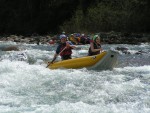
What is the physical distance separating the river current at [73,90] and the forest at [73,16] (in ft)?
76.8

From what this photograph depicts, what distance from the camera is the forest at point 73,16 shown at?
1395 inches

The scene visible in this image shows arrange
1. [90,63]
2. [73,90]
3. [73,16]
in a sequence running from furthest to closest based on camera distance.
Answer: [73,16]
[90,63]
[73,90]

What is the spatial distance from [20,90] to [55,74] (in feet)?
8.18

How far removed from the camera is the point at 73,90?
8898 millimetres

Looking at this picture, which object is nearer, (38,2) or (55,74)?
(55,74)

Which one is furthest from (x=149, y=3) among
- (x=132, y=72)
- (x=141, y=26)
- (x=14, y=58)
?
(x=132, y=72)

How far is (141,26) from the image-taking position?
35.0 m

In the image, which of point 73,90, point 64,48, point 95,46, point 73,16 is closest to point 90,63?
point 95,46

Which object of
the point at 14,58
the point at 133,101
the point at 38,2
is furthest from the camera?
the point at 38,2

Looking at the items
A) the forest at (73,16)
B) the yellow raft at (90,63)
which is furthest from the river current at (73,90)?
the forest at (73,16)

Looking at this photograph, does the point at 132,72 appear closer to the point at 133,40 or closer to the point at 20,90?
the point at 20,90

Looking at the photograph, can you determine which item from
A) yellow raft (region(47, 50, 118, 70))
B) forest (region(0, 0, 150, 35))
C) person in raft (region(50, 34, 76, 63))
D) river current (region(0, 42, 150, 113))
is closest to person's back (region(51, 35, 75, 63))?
person in raft (region(50, 34, 76, 63))

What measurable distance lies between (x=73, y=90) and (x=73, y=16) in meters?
33.3

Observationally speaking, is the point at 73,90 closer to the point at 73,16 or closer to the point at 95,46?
the point at 95,46
